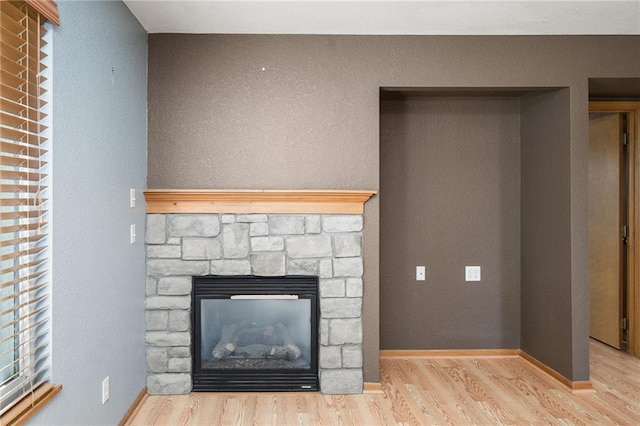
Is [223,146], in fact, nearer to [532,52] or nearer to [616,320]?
[532,52]

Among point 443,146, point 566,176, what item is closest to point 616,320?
point 566,176

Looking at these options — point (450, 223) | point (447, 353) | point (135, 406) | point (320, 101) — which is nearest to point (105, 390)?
point (135, 406)

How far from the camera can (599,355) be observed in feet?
13.0

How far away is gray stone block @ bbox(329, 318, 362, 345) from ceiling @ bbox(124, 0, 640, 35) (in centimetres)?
184

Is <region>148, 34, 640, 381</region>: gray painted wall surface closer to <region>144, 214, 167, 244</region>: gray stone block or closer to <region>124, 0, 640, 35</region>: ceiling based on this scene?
<region>124, 0, 640, 35</region>: ceiling

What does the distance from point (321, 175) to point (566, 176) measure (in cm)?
160

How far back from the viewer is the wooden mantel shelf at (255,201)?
3.05 metres

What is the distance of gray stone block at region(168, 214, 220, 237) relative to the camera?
3090mm

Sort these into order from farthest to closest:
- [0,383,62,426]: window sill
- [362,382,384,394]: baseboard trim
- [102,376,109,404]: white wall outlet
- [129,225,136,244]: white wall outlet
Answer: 1. [362,382,384,394]: baseboard trim
2. [129,225,136,244]: white wall outlet
3. [102,376,109,404]: white wall outlet
4. [0,383,62,426]: window sill

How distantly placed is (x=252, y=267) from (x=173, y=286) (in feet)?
1.65

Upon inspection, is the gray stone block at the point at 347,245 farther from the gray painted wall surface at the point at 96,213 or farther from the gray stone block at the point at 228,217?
the gray painted wall surface at the point at 96,213

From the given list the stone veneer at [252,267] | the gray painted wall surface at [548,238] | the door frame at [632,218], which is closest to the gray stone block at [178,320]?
the stone veneer at [252,267]

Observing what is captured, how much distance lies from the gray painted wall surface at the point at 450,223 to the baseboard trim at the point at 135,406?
1749mm

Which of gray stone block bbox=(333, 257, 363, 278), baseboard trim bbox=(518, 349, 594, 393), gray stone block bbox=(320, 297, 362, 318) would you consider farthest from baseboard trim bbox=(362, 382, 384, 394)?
baseboard trim bbox=(518, 349, 594, 393)
